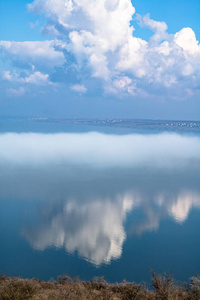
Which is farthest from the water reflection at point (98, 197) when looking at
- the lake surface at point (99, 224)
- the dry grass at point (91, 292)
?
the dry grass at point (91, 292)

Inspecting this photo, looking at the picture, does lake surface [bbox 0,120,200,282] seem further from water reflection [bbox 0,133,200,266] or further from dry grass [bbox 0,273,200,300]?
dry grass [bbox 0,273,200,300]

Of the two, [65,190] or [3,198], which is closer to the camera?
[3,198]

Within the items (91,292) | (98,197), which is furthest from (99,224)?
(91,292)

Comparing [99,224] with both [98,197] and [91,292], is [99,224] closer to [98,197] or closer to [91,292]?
[98,197]

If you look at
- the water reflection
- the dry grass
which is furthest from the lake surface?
the dry grass

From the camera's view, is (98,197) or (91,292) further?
(98,197)

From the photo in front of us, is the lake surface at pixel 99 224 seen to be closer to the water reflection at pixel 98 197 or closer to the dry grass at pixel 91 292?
the water reflection at pixel 98 197

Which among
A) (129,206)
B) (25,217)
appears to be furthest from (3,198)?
(129,206)

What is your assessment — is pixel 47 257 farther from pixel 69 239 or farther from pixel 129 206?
pixel 129 206
